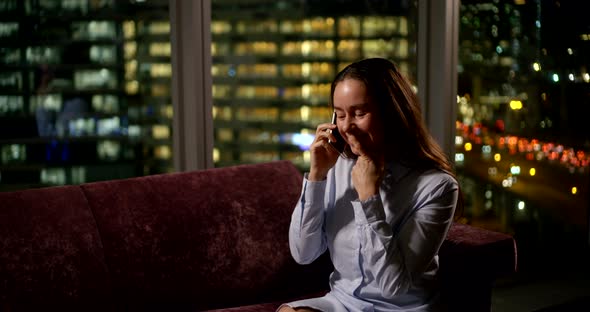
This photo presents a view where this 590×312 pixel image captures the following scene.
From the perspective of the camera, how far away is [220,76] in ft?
8.95

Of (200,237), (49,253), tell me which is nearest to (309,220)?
(200,237)

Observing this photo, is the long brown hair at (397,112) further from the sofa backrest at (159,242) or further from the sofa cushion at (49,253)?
the sofa cushion at (49,253)

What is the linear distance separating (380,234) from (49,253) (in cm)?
95

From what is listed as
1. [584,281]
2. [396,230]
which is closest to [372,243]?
[396,230]

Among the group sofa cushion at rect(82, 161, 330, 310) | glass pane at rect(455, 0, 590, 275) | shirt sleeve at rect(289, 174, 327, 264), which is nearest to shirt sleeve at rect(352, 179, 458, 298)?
shirt sleeve at rect(289, 174, 327, 264)

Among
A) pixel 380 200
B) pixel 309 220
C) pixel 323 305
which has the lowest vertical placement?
pixel 323 305

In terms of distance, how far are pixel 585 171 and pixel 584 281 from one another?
0.65m

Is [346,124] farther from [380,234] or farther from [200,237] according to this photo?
[200,237]

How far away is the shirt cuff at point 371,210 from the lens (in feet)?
5.47

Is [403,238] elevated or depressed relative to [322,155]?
depressed

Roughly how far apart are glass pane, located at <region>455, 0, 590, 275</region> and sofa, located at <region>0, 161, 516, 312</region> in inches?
55.9

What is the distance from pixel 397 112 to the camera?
1.76 m

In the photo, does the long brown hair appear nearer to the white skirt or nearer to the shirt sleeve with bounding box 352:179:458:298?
the shirt sleeve with bounding box 352:179:458:298

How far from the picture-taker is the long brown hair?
176cm
